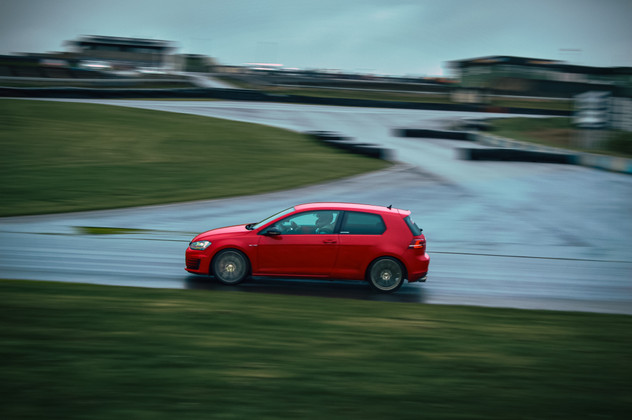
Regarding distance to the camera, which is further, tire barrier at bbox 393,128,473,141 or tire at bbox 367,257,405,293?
tire barrier at bbox 393,128,473,141

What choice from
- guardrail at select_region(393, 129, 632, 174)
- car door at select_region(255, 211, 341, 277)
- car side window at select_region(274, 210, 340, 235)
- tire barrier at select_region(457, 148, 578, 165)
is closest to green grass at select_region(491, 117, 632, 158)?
guardrail at select_region(393, 129, 632, 174)

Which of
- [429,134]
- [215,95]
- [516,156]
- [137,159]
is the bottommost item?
[137,159]

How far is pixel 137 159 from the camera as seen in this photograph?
21203 millimetres

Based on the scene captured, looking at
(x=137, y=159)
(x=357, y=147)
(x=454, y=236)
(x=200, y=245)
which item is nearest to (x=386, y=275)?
(x=200, y=245)

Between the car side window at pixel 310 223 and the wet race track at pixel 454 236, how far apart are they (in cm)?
95

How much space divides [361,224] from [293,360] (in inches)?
155

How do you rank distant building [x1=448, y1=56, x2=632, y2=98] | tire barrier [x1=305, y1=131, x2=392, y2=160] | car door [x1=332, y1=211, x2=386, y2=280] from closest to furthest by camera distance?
1. car door [x1=332, y1=211, x2=386, y2=280]
2. tire barrier [x1=305, y1=131, x2=392, y2=160]
3. distant building [x1=448, y1=56, x2=632, y2=98]

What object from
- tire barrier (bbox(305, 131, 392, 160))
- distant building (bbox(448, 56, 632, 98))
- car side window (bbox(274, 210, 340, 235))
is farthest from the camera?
distant building (bbox(448, 56, 632, 98))

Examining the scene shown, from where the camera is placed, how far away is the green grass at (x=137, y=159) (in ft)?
55.0

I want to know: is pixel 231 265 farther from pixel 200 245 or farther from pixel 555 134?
pixel 555 134

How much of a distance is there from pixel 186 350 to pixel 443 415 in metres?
2.54

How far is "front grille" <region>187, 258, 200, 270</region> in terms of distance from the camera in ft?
30.6

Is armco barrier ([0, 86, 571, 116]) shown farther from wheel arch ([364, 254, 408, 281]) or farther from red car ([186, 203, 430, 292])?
wheel arch ([364, 254, 408, 281])

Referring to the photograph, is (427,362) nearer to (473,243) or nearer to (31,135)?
(473,243)
